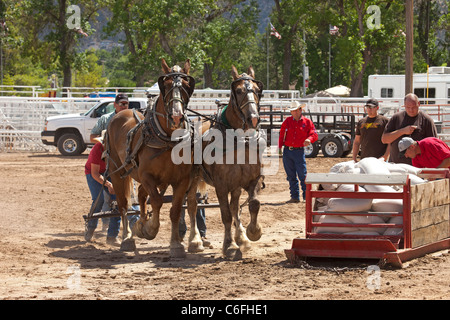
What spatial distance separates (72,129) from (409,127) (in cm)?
1871

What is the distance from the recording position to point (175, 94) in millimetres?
8789

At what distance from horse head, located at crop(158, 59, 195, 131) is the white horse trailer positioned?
23427 mm

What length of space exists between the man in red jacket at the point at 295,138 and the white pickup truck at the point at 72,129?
1290 cm

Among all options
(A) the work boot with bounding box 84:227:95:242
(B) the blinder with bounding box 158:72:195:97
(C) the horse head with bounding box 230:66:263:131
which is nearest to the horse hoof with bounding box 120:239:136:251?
(A) the work boot with bounding box 84:227:95:242

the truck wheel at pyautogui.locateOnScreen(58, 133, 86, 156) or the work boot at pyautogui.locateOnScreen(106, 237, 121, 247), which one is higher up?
the truck wheel at pyautogui.locateOnScreen(58, 133, 86, 156)

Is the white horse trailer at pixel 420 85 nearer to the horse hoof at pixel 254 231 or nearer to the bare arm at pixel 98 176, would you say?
the bare arm at pixel 98 176

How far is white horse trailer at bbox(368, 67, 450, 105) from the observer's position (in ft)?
105

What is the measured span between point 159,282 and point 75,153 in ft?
66.0

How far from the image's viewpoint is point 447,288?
6.99 m

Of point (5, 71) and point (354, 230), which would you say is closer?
point (354, 230)

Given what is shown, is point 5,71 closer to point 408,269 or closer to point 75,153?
point 75,153

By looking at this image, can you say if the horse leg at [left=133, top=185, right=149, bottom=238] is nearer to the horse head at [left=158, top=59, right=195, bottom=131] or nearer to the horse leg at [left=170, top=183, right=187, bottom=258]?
the horse leg at [left=170, top=183, right=187, bottom=258]

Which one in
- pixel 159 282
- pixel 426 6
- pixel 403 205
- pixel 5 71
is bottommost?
pixel 159 282
